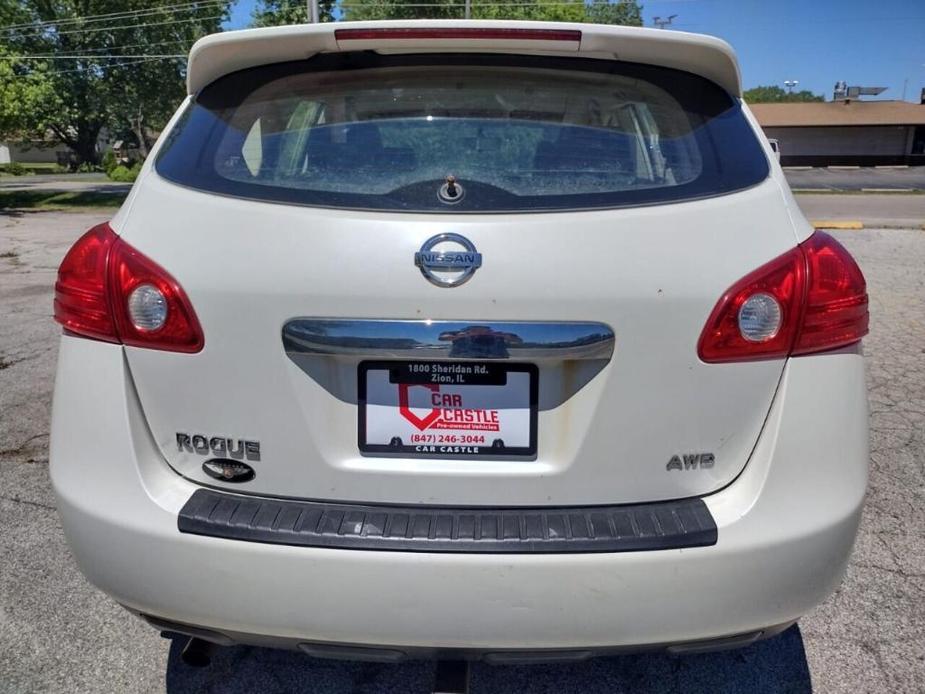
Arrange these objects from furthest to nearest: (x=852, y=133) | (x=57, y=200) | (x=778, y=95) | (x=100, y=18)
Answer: (x=778, y=95), (x=852, y=133), (x=100, y=18), (x=57, y=200)

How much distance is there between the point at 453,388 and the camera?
168 cm

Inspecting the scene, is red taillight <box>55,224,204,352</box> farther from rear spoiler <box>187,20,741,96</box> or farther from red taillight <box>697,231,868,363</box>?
red taillight <box>697,231,868,363</box>

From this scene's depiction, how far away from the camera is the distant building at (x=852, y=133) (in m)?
53.9

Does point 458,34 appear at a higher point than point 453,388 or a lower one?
higher

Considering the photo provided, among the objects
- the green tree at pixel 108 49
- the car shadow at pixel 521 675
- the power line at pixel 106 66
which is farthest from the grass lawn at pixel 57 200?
the car shadow at pixel 521 675

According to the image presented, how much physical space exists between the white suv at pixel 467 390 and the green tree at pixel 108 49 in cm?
3209

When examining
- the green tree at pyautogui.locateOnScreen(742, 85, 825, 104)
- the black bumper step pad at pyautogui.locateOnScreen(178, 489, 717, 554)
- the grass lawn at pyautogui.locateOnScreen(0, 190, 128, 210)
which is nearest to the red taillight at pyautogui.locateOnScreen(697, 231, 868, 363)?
the black bumper step pad at pyautogui.locateOnScreen(178, 489, 717, 554)

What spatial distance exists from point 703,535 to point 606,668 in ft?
3.20

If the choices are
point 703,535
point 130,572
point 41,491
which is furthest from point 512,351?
point 41,491

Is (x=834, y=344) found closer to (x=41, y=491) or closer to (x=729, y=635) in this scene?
(x=729, y=635)

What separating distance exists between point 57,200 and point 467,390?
28.0 metres

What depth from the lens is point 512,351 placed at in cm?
162

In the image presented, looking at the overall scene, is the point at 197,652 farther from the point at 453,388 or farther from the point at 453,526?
the point at 453,388

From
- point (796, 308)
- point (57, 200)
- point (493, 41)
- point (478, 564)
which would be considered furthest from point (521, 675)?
point (57, 200)
